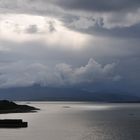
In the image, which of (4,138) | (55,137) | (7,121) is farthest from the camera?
(7,121)

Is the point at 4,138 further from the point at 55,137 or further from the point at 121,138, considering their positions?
the point at 121,138

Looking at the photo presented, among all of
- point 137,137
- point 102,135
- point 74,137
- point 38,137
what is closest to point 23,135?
point 38,137

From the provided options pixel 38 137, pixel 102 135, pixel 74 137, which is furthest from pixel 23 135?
pixel 102 135

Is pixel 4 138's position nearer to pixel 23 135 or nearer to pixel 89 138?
pixel 23 135

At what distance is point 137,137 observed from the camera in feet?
373

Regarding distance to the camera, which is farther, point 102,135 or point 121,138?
point 102,135

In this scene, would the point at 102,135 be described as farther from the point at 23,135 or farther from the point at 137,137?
the point at 23,135

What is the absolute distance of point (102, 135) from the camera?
391ft

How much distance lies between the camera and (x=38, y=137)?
4505 inches

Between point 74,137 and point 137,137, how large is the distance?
17.9 metres

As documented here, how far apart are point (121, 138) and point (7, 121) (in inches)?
1696

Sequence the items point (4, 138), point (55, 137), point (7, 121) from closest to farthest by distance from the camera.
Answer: point (4, 138) < point (55, 137) < point (7, 121)

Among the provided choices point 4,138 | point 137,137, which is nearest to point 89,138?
point 137,137

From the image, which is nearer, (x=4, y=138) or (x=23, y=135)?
(x=4, y=138)
